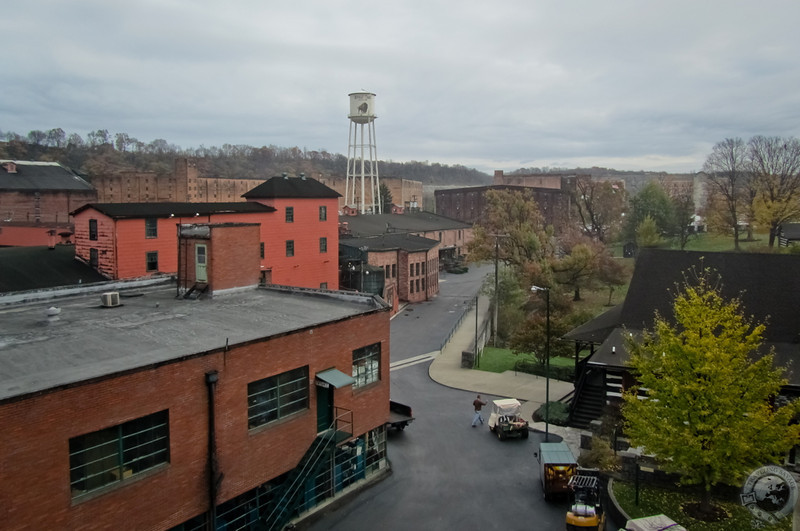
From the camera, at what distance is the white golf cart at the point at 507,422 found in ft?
86.5

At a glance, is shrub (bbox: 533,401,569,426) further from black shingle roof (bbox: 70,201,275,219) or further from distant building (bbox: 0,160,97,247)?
distant building (bbox: 0,160,97,247)

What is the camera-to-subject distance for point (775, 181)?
68.3 metres

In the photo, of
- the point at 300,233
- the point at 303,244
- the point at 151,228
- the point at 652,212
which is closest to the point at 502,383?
the point at 303,244

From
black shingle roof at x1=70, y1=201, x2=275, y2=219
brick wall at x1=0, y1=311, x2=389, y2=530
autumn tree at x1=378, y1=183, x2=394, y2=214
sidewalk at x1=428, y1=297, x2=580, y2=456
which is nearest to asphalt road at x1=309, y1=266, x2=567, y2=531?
sidewalk at x1=428, y1=297, x2=580, y2=456

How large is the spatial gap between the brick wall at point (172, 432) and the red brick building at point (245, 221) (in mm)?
12368

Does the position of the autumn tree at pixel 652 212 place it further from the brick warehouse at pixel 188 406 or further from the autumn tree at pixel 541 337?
A: the brick warehouse at pixel 188 406

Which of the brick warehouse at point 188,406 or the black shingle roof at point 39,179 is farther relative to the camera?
the black shingle roof at point 39,179

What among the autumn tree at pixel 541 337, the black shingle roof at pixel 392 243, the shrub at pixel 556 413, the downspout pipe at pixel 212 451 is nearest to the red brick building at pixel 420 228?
the black shingle roof at pixel 392 243

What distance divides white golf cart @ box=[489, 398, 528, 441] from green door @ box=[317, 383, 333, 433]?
30.3 feet

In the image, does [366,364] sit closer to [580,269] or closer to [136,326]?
[136,326]

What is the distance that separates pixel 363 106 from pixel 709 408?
245 feet

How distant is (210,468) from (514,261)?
4316 cm

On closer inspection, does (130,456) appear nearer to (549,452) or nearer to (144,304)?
(144,304)

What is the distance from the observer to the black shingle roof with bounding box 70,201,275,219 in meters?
38.4
